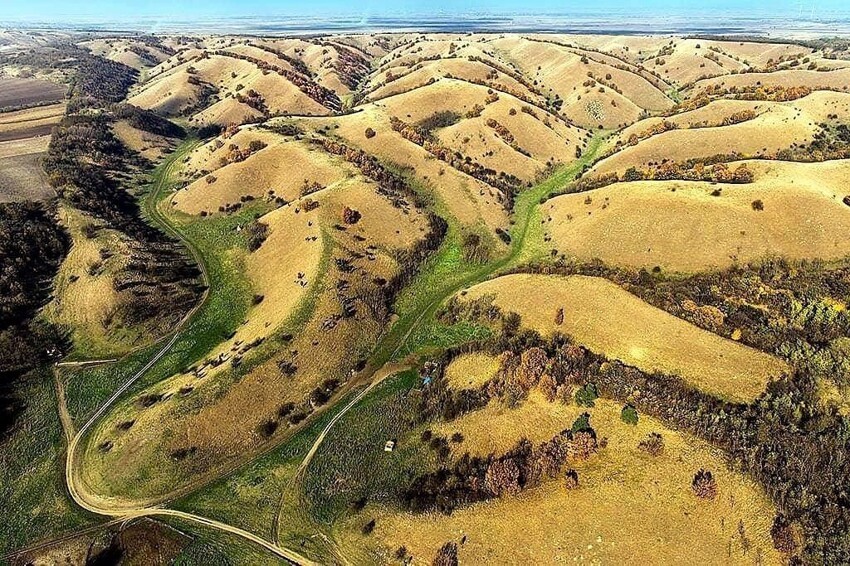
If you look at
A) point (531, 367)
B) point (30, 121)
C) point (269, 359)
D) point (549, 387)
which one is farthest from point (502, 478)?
point (30, 121)

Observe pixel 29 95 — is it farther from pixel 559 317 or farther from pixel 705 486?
pixel 705 486

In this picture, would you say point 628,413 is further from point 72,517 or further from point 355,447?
point 72,517

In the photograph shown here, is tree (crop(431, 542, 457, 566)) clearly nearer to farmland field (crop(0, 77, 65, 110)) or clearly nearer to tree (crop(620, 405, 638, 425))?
tree (crop(620, 405, 638, 425))

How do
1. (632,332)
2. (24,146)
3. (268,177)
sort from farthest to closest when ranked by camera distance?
(24,146), (268,177), (632,332)

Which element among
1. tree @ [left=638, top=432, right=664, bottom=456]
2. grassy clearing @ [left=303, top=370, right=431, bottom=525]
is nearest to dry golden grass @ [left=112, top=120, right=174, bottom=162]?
grassy clearing @ [left=303, top=370, right=431, bottom=525]

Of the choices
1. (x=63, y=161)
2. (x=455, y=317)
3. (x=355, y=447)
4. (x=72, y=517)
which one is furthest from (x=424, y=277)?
(x=63, y=161)

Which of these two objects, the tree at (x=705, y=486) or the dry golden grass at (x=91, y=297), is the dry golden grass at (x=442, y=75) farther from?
the tree at (x=705, y=486)
